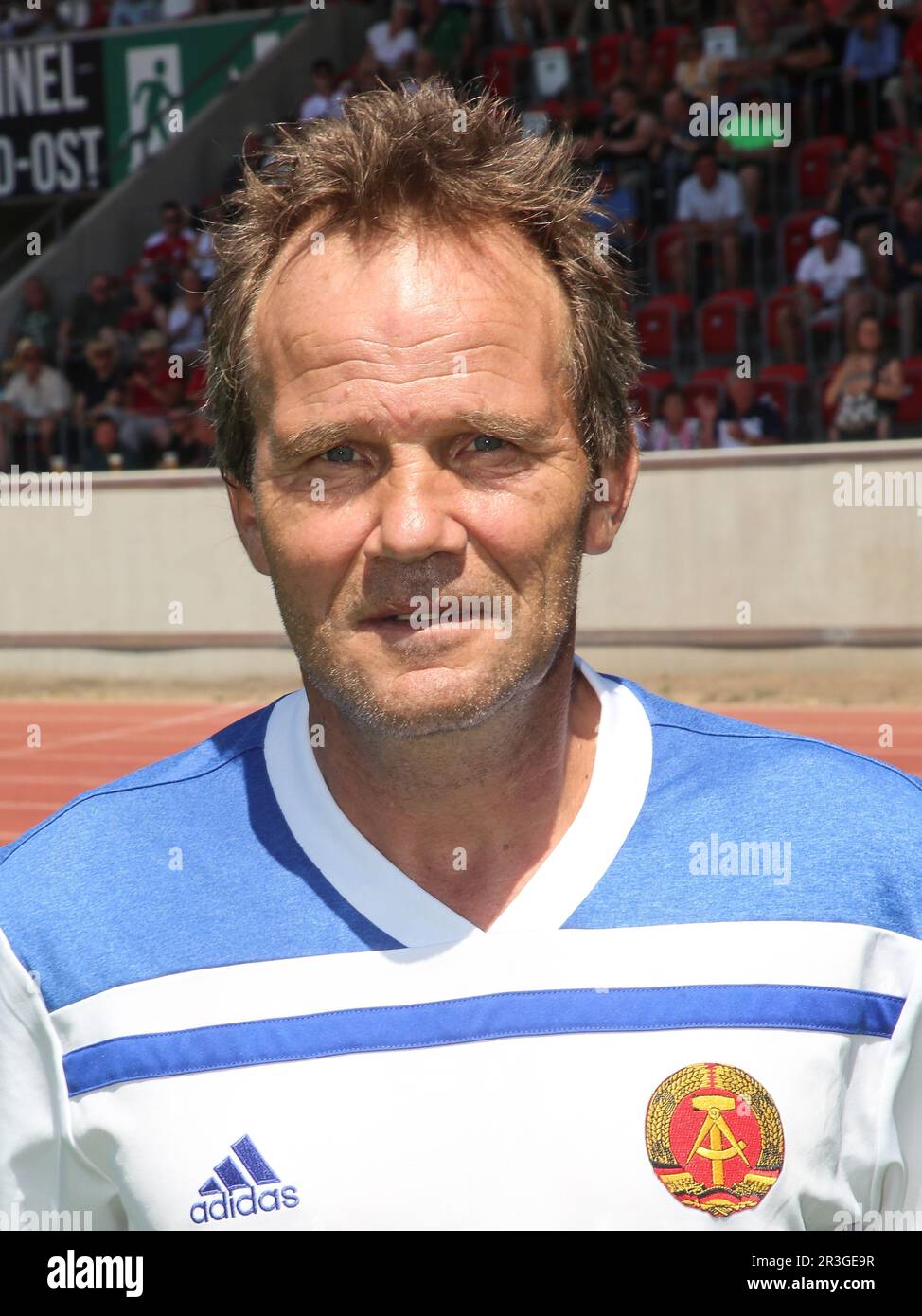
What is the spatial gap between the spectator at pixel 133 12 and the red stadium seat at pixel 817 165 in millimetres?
8857

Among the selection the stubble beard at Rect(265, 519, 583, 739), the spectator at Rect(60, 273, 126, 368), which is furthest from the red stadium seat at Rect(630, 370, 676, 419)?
the stubble beard at Rect(265, 519, 583, 739)

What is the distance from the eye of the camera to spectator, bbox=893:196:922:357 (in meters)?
11.8

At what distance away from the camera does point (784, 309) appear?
12492 millimetres

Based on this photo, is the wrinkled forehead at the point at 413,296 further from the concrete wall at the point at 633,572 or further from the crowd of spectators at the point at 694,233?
the crowd of spectators at the point at 694,233

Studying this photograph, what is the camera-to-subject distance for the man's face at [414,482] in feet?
6.01

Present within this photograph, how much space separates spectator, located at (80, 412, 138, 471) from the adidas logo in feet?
41.8

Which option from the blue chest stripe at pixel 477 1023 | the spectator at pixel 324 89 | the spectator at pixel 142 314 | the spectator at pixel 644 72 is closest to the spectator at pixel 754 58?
the spectator at pixel 644 72

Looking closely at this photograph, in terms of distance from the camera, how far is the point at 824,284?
12336 mm

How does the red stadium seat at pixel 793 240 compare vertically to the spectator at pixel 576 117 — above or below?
below

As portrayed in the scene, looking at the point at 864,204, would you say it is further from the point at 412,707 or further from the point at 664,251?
the point at 412,707

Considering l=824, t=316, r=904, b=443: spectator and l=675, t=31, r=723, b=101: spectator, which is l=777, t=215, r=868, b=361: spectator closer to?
l=824, t=316, r=904, b=443: spectator

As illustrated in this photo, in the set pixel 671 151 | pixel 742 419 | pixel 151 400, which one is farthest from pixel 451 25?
pixel 742 419

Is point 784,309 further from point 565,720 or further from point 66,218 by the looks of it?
point 565,720

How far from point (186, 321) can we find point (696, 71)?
5450 mm
